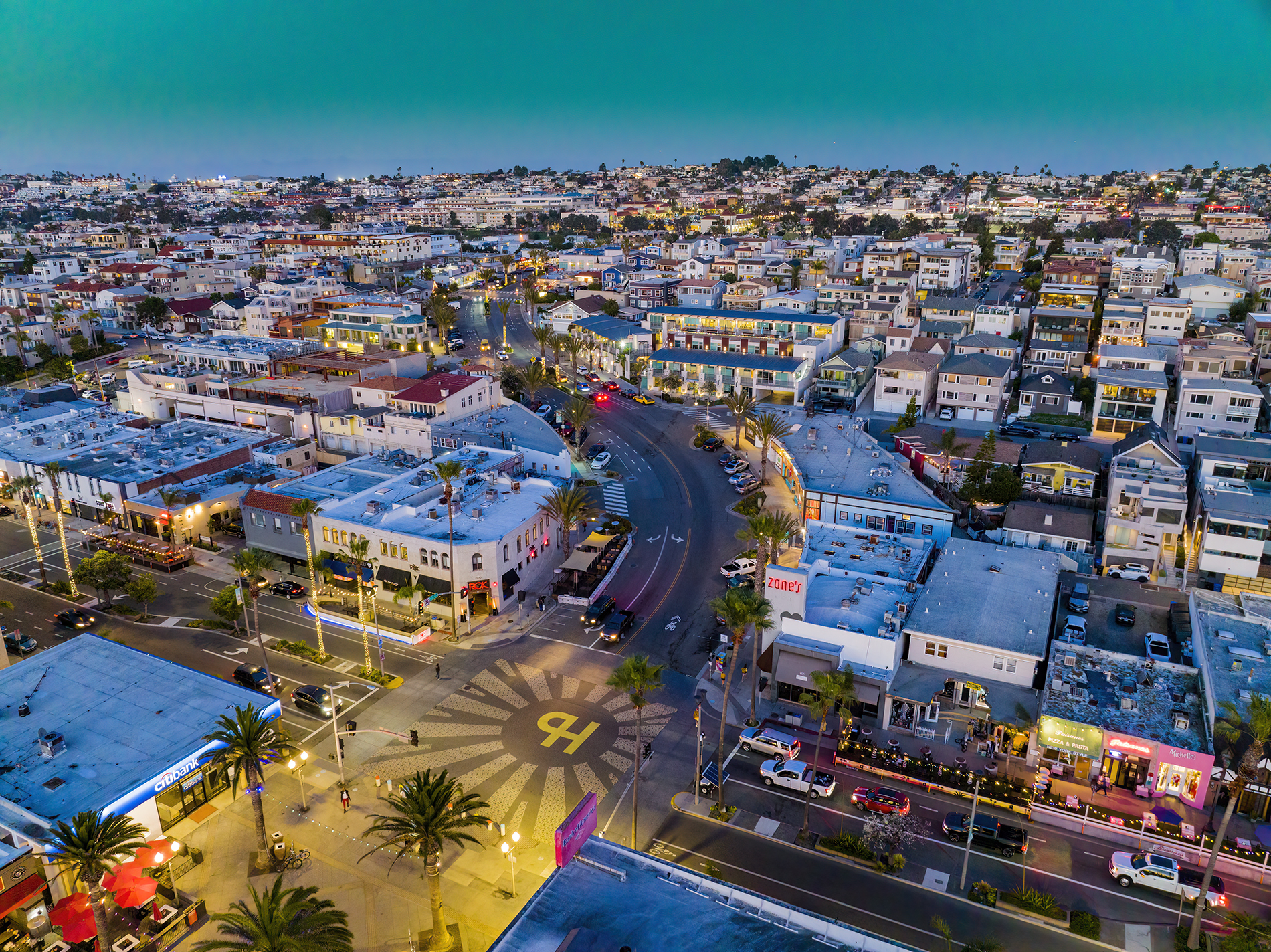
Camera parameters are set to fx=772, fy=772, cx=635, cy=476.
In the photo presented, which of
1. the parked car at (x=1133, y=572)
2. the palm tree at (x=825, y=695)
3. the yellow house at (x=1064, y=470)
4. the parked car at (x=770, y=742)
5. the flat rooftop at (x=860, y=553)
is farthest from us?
the yellow house at (x=1064, y=470)

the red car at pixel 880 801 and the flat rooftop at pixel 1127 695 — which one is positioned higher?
the flat rooftop at pixel 1127 695

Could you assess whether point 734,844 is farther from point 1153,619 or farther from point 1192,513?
point 1192,513

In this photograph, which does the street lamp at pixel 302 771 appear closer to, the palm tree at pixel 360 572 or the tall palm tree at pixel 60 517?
the palm tree at pixel 360 572

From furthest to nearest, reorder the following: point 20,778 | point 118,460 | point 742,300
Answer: point 742,300, point 118,460, point 20,778

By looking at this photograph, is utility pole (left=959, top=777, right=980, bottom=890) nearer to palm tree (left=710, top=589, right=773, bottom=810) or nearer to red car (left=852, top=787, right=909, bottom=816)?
red car (left=852, top=787, right=909, bottom=816)

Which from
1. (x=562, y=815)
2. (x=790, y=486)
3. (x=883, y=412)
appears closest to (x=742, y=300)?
(x=883, y=412)

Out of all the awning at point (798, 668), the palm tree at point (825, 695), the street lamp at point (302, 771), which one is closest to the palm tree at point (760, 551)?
the awning at point (798, 668)
